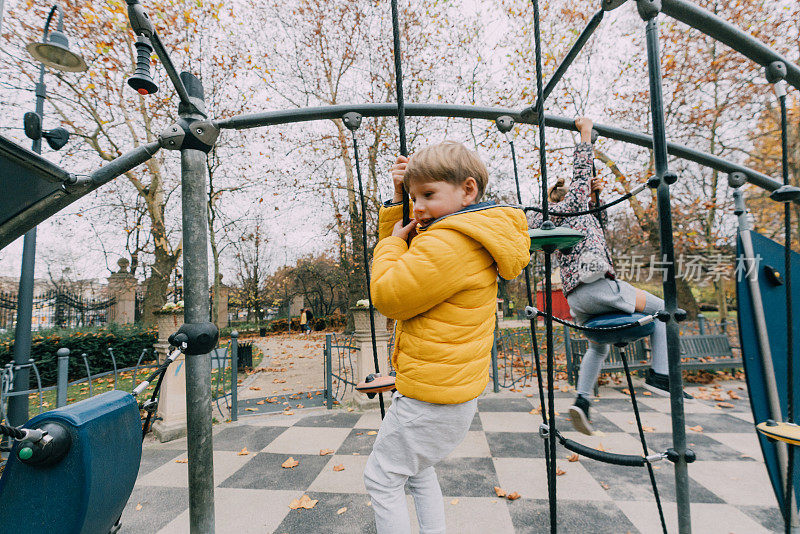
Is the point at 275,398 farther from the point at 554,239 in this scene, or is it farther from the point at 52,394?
the point at 554,239

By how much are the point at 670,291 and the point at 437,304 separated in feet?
2.69

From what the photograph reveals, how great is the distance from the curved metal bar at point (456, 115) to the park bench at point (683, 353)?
3.89 meters

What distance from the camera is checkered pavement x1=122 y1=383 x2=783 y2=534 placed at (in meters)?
2.49

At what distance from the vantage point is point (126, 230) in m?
14.0

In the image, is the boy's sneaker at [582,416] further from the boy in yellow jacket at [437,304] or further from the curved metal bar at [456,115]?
the curved metal bar at [456,115]

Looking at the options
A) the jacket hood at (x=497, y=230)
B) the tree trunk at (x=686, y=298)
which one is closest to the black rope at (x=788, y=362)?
the jacket hood at (x=497, y=230)

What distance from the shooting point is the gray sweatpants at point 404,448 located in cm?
129

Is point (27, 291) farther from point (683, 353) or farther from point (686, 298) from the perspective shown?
point (686, 298)

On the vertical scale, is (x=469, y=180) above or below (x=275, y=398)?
above

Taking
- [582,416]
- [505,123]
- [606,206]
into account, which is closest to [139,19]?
[505,123]

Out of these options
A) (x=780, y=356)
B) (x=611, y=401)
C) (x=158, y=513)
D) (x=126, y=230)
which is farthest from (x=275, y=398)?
(x=126, y=230)

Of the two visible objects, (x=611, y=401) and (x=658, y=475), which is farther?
(x=611, y=401)

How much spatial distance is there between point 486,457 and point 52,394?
941cm

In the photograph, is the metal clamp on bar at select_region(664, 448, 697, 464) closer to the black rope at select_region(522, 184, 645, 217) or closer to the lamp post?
the black rope at select_region(522, 184, 645, 217)
